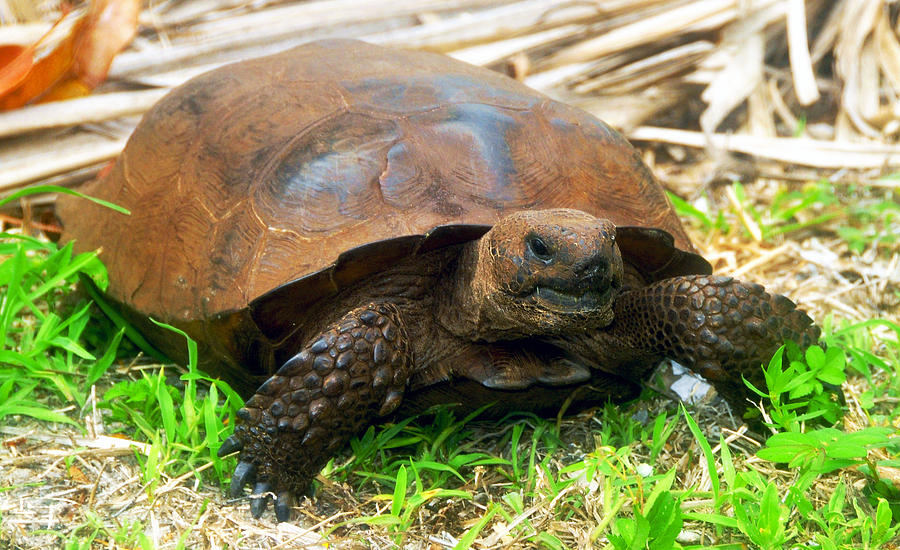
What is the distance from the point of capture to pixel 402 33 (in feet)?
16.8

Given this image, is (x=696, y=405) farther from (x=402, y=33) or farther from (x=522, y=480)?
(x=402, y=33)

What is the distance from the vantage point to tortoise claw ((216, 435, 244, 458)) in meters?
2.50

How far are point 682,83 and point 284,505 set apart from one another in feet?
13.4

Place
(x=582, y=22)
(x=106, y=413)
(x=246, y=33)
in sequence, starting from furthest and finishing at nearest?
(x=582, y=22), (x=246, y=33), (x=106, y=413)

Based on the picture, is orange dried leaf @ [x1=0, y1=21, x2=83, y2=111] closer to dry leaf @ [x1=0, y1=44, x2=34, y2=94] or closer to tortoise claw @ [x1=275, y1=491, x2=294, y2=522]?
dry leaf @ [x1=0, y1=44, x2=34, y2=94]

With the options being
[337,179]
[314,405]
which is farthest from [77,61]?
[314,405]

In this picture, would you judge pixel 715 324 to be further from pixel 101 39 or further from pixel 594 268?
pixel 101 39

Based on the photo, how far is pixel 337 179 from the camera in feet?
8.73

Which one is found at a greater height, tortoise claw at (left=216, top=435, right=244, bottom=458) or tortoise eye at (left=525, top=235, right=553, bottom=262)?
tortoise eye at (left=525, top=235, right=553, bottom=262)

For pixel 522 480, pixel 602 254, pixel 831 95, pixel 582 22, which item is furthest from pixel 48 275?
pixel 831 95

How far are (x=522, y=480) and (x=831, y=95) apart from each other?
416cm

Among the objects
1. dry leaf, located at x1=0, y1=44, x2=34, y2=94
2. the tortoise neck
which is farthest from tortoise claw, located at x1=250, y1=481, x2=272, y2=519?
dry leaf, located at x1=0, y1=44, x2=34, y2=94

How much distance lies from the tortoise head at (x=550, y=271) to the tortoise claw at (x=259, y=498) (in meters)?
0.85

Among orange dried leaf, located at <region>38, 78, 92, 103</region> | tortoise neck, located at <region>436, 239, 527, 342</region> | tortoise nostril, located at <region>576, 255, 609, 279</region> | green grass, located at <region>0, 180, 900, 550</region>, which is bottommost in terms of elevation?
green grass, located at <region>0, 180, 900, 550</region>
